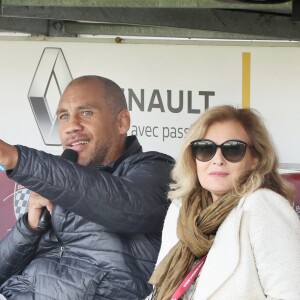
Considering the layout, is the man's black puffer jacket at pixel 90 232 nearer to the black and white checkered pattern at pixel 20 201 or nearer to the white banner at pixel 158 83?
the black and white checkered pattern at pixel 20 201

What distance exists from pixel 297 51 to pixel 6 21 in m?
1.64

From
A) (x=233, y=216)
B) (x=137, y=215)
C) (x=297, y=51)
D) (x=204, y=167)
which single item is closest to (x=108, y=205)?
(x=137, y=215)

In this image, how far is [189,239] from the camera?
2342 millimetres

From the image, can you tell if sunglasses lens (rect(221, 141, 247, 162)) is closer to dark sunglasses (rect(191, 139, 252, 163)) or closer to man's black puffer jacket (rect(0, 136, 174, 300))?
dark sunglasses (rect(191, 139, 252, 163))

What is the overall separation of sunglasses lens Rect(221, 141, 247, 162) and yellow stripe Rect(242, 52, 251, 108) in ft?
6.92

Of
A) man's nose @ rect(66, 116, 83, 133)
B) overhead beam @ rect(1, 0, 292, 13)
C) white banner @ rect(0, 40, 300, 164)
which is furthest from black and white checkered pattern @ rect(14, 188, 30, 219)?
man's nose @ rect(66, 116, 83, 133)

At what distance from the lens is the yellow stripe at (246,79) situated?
448 centimetres

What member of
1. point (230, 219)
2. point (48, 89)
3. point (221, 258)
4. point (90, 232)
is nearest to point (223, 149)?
point (230, 219)

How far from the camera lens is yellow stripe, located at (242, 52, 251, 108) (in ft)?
14.7

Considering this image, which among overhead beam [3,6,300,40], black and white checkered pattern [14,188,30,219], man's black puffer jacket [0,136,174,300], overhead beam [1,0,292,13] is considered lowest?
black and white checkered pattern [14,188,30,219]

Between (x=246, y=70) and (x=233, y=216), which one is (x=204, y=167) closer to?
(x=233, y=216)

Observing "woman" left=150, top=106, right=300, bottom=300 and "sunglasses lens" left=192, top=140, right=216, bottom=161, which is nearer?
"woman" left=150, top=106, right=300, bottom=300

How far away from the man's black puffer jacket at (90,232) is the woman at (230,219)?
0.67 ft

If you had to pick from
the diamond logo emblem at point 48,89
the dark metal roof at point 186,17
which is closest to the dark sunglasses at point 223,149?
the dark metal roof at point 186,17
